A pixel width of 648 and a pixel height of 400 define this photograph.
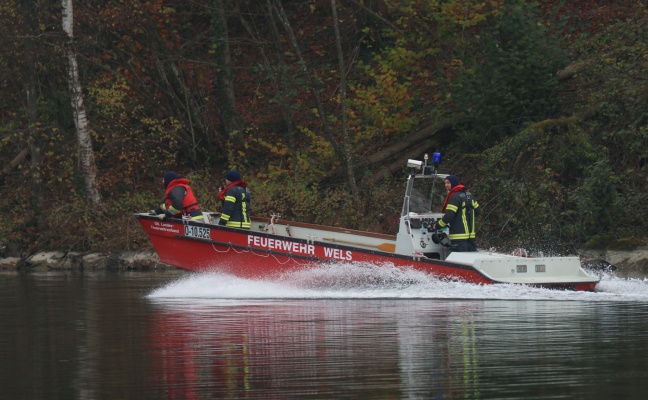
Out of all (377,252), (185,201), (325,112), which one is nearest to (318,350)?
(377,252)

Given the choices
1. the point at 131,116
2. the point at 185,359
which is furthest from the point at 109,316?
the point at 131,116

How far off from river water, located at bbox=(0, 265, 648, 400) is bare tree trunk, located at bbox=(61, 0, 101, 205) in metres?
10.1

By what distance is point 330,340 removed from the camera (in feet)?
42.7

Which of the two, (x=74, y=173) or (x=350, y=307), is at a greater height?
(x=74, y=173)

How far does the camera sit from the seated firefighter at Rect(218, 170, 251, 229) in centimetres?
1997

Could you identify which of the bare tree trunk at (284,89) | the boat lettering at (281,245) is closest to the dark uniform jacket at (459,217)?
the boat lettering at (281,245)

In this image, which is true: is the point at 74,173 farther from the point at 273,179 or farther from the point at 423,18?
the point at 423,18

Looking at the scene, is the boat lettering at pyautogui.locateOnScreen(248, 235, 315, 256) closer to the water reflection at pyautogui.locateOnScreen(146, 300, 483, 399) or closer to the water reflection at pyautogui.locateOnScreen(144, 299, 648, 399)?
the water reflection at pyautogui.locateOnScreen(146, 300, 483, 399)

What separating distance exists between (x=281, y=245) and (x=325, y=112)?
13005 millimetres

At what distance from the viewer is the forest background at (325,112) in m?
26.4

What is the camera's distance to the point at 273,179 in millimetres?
29750

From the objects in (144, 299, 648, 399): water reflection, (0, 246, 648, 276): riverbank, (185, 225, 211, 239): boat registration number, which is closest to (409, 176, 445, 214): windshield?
(144, 299, 648, 399): water reflection

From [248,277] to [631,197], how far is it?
9371 mm

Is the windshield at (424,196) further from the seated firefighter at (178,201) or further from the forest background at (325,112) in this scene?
the forest background at (325,112)
